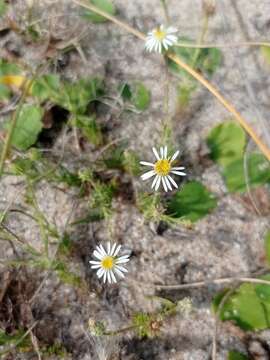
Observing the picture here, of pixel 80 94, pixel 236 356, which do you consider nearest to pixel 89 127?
pixel 80 94

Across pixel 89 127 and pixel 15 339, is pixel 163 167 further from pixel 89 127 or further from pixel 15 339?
pixel 15 339

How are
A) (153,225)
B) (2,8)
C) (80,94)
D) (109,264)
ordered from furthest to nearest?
(2,8), (80,94), (153,225), (109,264)

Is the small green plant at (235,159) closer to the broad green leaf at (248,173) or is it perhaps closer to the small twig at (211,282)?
the broad green leaf at (248,173)

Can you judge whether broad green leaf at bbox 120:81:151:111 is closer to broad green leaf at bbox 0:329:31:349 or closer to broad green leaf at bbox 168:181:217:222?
broad green leaf at bbox 168:181:217:222

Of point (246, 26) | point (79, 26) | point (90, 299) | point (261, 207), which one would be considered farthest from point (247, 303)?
point (79, 26)

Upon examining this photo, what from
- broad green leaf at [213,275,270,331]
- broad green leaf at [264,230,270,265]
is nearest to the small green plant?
broad green leaf at [264,230,270,265]

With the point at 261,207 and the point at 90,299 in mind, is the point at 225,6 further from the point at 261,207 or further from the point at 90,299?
the point at 90,299
